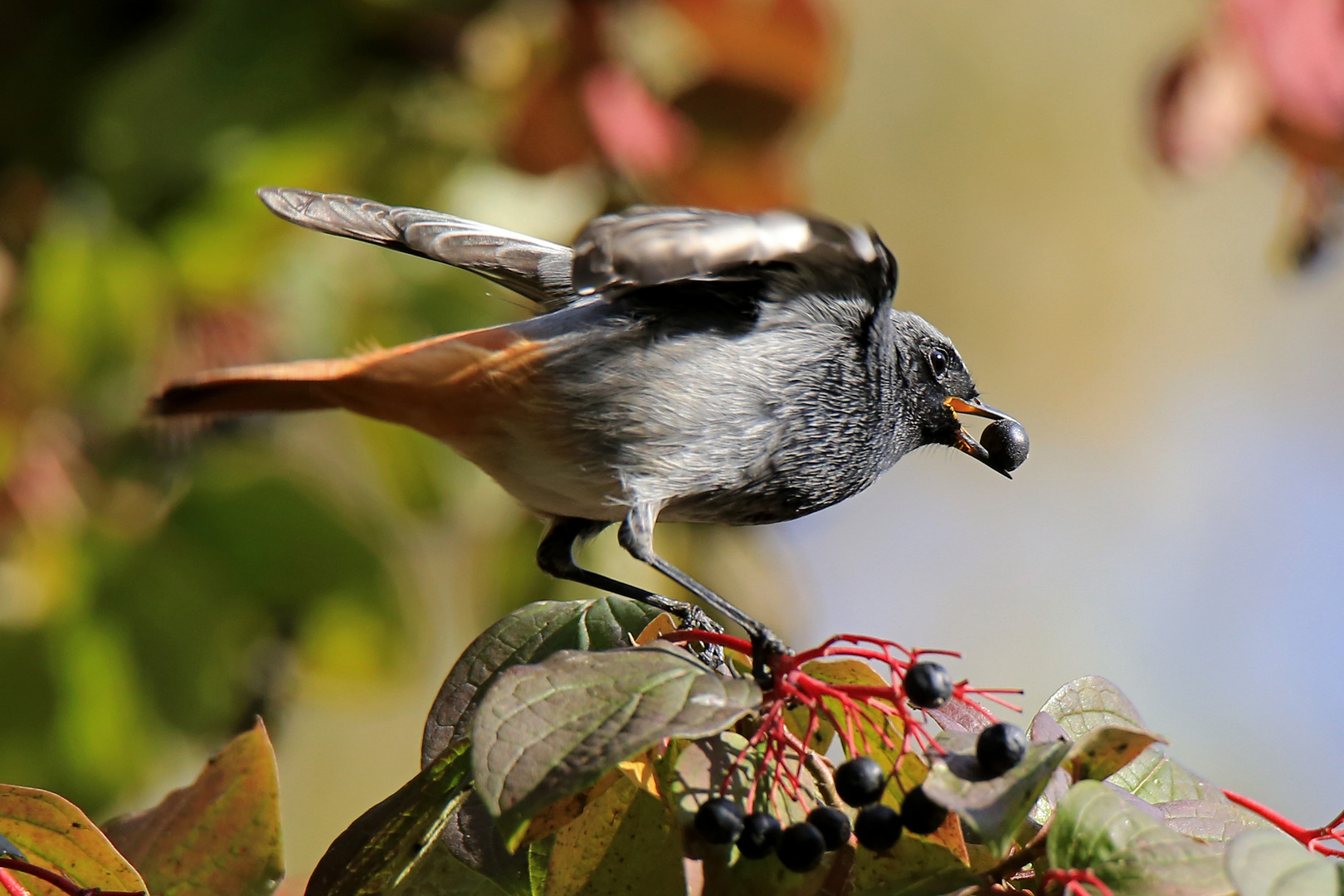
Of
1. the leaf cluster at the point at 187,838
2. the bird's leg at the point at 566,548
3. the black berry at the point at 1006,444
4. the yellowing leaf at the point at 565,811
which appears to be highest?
→ the black berry at the point at 1006,444

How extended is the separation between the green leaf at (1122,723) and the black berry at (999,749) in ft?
0.83

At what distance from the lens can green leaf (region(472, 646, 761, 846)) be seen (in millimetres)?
1102

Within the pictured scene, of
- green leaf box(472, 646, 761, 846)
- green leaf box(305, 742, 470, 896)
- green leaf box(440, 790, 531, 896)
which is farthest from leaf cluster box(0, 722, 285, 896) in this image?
green leaf box(472, 646, 761, 846)

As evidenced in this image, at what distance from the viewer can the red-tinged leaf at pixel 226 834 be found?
1432 mm

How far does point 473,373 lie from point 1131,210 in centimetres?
668

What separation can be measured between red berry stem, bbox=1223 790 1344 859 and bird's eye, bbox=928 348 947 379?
104cm

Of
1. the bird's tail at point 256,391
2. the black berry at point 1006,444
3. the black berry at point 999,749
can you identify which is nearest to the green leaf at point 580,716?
the black berry at point 999,749

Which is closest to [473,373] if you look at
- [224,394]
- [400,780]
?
[224,394]

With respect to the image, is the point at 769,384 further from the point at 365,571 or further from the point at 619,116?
the point at 365,571

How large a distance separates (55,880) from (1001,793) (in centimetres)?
93

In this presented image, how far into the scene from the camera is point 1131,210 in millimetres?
7734

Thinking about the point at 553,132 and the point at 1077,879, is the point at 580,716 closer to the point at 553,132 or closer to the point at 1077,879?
the point at 1077,879

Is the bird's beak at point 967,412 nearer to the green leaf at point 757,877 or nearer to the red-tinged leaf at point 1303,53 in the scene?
the red-tinged leaf at point 1303,53

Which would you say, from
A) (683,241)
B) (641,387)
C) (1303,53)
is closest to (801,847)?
(683,241)
